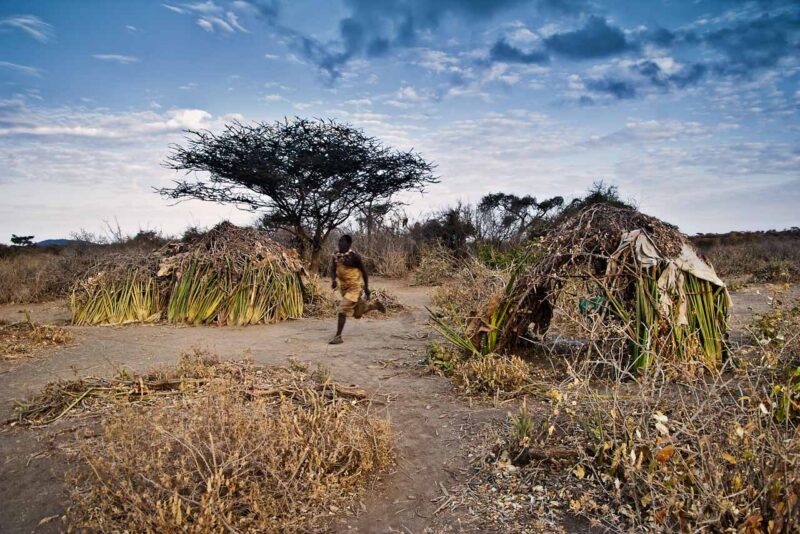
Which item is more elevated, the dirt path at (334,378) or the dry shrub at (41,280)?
the dry shrub at (41,280)

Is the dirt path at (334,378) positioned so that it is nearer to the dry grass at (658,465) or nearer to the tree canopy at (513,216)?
the dry grass at (658,465)

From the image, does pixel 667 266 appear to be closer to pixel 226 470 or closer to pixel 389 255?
pixel 226 470

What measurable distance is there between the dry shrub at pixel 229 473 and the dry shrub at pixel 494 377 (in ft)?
5.42

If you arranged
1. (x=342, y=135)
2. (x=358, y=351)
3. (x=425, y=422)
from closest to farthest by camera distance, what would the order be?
(x=425, y=422)
(x=358, y=351)
(x=342, y=135)

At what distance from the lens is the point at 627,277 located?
5301 millimetres

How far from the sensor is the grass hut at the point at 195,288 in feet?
31.0

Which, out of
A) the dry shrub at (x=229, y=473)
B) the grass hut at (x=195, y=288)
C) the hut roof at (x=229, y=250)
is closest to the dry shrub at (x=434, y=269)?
the hut roof at (x=229, y=250)

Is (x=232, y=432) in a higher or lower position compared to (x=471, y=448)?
higher

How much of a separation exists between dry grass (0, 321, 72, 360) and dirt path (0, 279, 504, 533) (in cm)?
29

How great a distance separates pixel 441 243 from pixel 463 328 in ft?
41.3

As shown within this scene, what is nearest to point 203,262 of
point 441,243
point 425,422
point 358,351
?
point 358,351

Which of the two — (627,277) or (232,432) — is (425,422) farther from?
(627,277)

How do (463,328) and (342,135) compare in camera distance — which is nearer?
(463,328)

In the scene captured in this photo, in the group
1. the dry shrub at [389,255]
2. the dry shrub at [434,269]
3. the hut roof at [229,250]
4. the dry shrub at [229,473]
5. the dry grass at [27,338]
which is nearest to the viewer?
the dry shrub at [229,473]
